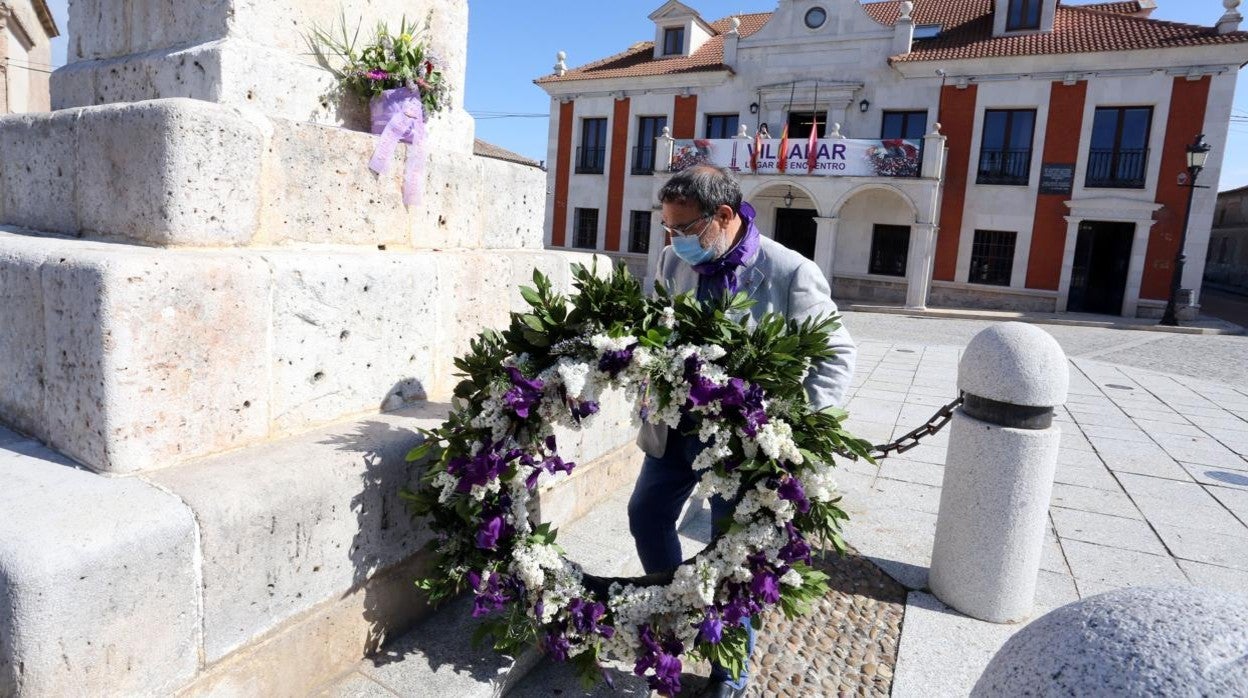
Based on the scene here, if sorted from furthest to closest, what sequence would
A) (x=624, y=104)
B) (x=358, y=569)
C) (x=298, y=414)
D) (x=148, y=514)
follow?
1. (x=624, y=104)
2. (x=298, y=414)
3. (x=358, y=569)
4. (x=148, y=514)

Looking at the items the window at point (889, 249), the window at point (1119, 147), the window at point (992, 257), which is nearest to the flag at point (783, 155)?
the window at point (889, 249)

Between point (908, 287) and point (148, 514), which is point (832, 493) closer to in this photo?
point (148, 514)

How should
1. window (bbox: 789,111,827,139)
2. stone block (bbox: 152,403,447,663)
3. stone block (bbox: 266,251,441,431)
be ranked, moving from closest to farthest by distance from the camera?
stone block (bbox: 152,403,447,663) < stone block (bbox: 266,251,441,431) < window (bbox: 789,111,827,139)

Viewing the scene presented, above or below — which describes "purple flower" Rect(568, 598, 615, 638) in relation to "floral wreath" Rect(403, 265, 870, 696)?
below

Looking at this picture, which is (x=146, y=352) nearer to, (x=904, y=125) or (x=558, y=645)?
(x=558, y=645)

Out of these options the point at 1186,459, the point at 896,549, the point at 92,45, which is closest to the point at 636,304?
the point at 896,549

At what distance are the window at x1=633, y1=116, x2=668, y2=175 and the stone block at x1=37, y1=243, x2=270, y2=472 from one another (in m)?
25.3

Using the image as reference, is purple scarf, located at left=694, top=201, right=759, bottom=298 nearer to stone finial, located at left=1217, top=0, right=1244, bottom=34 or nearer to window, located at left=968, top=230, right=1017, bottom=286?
window, located at left=968, top=230, right=1017, bottom=286

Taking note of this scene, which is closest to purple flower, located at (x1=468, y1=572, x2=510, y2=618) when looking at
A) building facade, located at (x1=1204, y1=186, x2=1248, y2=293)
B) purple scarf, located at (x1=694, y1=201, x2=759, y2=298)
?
purple scarf, located at (x1=694, y1=201, x2=759, y2=298)

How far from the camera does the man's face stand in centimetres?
257

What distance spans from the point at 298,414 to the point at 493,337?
2.51ft

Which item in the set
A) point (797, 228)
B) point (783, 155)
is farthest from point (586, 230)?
point (783, 155)

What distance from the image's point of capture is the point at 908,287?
21.8m

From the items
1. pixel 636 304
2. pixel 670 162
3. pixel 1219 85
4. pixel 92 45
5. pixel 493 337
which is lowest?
pixel 493 337
